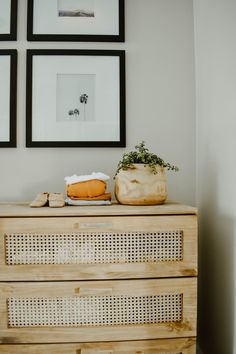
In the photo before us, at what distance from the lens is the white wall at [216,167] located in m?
1.20

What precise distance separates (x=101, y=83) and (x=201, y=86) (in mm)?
530

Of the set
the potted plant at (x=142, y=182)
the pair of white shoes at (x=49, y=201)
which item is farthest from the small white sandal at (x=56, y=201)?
the potted plant at (x=142, y=182)

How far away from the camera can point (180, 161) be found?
166 centimetres

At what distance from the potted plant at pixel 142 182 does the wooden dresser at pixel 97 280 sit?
0.37 ft

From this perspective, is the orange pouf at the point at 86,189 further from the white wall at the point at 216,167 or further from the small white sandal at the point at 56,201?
the white wall at the point at 216,167

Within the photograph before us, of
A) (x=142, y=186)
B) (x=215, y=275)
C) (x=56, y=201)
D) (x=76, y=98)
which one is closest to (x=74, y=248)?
(x=56, y=201)

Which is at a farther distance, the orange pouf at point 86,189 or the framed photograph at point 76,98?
the framed photograph at point 76,98

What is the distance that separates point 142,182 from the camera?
123 centimetres

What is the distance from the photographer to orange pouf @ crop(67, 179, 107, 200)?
1.29 m

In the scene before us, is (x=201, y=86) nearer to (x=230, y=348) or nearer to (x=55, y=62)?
(x=55, y=62)

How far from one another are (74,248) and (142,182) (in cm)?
37

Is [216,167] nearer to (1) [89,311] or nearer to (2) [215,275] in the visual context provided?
(2) [215,275]

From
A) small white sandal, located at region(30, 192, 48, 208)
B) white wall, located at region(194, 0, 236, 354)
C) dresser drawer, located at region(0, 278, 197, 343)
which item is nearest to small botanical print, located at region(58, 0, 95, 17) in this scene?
white wall, located at region(194, 0, 236, 354)

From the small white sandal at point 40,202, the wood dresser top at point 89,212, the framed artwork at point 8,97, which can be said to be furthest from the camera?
the framed artwork at point 8,97
